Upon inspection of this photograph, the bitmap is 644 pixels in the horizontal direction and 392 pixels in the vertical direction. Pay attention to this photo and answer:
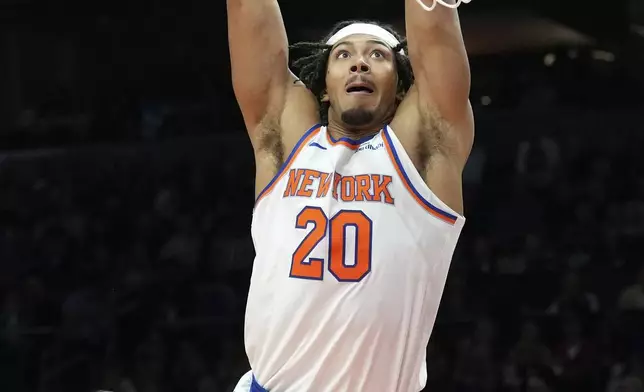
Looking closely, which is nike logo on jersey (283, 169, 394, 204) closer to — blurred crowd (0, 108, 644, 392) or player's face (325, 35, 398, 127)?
player's face (325, 35, 398, 127)

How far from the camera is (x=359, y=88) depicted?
2678mm

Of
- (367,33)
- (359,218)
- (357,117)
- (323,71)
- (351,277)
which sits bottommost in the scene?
(351,277)

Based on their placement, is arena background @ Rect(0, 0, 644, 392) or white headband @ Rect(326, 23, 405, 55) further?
arena background @ Rect(0, 0, 644, 392)

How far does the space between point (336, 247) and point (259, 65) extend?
584 mm

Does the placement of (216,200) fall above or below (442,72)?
below

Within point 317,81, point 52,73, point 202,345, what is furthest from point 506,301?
point 52,73

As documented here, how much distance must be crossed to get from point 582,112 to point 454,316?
1.45 meters

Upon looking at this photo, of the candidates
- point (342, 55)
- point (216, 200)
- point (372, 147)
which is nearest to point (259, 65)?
point (342, 55)

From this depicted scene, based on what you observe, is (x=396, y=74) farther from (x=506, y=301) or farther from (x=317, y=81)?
(x=506, y=301)

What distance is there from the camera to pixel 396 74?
274 cm

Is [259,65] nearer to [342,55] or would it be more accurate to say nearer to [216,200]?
[342,55]

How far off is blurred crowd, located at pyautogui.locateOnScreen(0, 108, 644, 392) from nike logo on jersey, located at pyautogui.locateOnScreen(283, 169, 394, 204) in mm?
2839

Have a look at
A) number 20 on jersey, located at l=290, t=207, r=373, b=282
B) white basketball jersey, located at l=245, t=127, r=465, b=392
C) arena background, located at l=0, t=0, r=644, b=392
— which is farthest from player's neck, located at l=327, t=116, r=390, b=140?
arena background, located at l=0, t=0, r=644, b=392

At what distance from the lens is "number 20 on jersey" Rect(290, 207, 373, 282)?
247 cm
